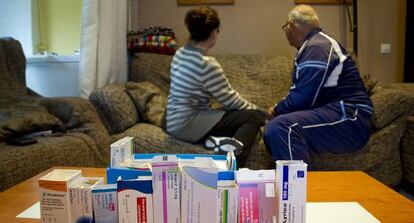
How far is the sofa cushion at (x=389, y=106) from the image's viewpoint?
2.18 metres

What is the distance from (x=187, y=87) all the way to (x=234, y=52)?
1147 millimetres

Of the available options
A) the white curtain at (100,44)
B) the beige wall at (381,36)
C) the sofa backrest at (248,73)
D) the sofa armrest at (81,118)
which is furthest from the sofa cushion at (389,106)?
the white curtain at (100,44)

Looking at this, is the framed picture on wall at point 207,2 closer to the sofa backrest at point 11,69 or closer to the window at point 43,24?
the window at point 43,24

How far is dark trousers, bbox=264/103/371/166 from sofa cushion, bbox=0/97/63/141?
1132 millimetres

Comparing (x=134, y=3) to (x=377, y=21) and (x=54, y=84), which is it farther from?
(x=377, y=21)

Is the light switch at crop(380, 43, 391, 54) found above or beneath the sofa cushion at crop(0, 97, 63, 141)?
above

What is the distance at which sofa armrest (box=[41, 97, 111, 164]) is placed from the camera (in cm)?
217

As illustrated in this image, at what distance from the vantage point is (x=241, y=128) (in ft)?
6.98

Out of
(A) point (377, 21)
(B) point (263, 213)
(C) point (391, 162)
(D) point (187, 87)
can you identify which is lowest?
(C) point (391, 162)

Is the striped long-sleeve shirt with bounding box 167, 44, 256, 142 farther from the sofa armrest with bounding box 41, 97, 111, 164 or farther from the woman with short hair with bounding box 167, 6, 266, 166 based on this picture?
the sofa armrest with bounding box 41, 97, 111, 164

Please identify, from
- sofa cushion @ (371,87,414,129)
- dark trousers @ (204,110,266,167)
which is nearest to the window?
dark trousers @ (204,110,266,167)

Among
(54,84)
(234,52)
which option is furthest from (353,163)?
(54,84)

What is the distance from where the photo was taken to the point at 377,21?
10.5 ft

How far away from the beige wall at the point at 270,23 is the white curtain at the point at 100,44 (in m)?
0.44
